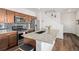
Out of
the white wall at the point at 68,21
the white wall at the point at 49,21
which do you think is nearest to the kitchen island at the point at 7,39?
the white wall at the point at 49,21

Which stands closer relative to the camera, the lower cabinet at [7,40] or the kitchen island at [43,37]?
the lower cabinet at [7,40]

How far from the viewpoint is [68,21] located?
1.45 meters

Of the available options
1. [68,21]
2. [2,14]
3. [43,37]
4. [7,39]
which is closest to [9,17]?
[2,14]

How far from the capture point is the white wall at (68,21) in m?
1.41

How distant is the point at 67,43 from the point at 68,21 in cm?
38

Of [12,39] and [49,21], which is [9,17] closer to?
[12,39]

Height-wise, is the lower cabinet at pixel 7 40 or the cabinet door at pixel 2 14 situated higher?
the cabinet door at pixel 2 14

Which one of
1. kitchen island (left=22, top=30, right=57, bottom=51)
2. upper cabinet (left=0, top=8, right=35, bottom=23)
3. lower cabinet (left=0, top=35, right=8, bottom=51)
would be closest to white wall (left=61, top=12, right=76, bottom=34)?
kitchen island (left=22, top=30, right=57, bottom=51)

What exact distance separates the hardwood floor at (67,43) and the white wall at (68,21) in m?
0.08

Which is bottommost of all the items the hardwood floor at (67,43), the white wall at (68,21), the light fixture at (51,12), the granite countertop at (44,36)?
the hardwood floor at (67,43)

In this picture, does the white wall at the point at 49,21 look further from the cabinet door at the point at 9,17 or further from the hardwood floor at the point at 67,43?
the cabinet door at the point at 9,17
